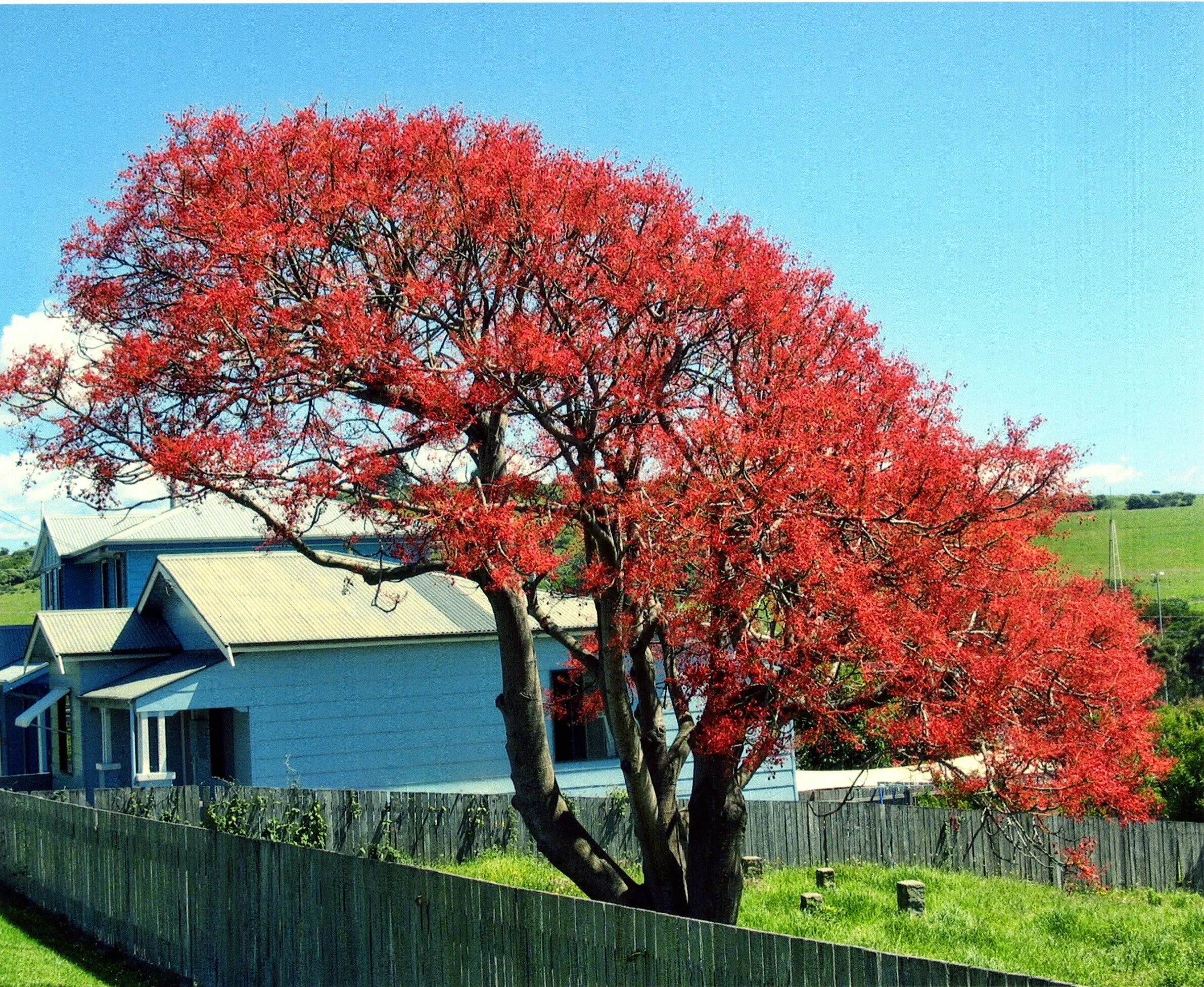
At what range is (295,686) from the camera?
70.1 ft

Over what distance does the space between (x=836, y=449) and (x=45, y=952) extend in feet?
33.0

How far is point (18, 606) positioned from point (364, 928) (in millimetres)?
100396

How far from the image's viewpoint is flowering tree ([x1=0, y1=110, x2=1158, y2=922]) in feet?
33.3

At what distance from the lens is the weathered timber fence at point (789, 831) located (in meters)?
18.5

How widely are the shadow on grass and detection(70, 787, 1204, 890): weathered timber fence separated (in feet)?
9.08

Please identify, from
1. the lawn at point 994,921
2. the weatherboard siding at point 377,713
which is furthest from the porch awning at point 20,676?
the lawn at point 994,921

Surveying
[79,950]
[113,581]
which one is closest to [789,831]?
[79,950]

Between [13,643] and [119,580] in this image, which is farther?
[13,643]

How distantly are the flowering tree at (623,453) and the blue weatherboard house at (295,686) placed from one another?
821 cm

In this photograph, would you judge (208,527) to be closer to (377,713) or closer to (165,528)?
(165,528)

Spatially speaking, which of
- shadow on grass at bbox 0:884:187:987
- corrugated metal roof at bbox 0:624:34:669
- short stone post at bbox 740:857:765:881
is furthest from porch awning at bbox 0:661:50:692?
short stone post at bbox 740:857:765:881

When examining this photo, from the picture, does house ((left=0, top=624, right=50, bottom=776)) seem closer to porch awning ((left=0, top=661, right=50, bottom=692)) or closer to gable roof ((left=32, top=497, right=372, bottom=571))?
porch awning ((left=0, top=661, right=50, bottom=692))

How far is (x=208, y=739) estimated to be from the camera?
2405cm

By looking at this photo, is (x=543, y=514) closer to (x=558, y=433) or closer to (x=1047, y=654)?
(x=558, y=433)
